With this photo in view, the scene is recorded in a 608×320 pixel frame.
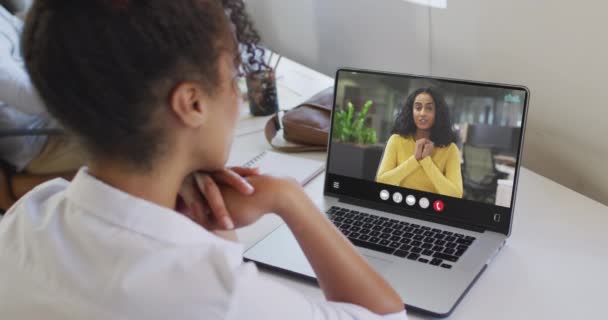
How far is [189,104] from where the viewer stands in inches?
23.5

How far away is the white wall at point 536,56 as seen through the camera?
96 centimetres

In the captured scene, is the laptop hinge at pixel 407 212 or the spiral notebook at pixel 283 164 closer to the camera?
the laptop hinge at pixel 407 212

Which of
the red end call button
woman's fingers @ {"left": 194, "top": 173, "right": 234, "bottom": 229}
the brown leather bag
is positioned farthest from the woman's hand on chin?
the brown leather bag

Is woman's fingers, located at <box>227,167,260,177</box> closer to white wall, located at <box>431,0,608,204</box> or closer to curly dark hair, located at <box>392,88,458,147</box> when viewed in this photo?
curly dark hair, located at <box>392,88,458,147</box>

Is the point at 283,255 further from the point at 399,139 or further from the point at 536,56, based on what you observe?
the point at 536,56

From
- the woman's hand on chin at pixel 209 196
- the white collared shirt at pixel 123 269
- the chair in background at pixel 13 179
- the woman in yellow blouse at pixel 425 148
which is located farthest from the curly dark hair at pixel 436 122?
the chair in background at pixel 13 179

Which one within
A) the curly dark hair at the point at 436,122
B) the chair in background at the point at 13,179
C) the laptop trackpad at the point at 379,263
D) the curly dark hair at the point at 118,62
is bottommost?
the chair in background at the point at 13,179

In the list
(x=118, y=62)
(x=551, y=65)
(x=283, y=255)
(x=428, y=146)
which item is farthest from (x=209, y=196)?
(x=551, y=65)

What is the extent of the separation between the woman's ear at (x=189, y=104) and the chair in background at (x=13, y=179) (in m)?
1.11

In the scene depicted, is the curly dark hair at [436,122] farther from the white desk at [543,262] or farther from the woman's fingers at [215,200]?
the woman's fingers at [215,200]

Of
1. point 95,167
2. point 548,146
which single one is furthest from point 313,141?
point 95,167

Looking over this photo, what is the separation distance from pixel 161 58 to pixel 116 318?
24cm

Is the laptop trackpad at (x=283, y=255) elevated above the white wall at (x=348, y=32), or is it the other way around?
the white wall at (x=348, y=32)

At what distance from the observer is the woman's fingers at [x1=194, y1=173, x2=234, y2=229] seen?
789 millimetres
